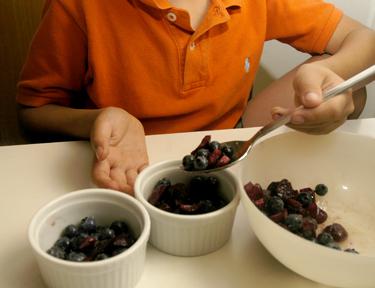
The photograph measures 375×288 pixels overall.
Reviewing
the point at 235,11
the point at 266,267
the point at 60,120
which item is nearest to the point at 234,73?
the point at 235,11

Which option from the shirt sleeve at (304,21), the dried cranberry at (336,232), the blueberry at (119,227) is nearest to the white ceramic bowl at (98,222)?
the blueberry at (119,227)

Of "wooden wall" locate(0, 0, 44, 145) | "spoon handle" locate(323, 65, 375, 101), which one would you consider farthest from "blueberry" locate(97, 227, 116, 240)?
"wooden wall" locate(0, 0, 44, 145)

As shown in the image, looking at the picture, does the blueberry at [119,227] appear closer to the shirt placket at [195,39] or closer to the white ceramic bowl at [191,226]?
the white ceramic bowl at [191,226]

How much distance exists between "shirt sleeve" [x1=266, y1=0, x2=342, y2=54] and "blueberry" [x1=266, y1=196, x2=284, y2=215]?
0.58 meters

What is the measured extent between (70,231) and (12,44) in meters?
1.11

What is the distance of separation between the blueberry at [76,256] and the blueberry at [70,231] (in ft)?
0.12

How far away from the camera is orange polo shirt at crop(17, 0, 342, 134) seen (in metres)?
0.85

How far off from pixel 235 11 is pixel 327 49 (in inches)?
10.5

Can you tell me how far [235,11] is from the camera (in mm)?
920

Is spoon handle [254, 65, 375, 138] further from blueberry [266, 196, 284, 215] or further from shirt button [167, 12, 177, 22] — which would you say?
shirt button [167, 12, 177, 22]

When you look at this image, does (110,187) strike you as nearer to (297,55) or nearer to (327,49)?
(327,49)

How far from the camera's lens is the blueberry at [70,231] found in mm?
530

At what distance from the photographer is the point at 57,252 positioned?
50cm

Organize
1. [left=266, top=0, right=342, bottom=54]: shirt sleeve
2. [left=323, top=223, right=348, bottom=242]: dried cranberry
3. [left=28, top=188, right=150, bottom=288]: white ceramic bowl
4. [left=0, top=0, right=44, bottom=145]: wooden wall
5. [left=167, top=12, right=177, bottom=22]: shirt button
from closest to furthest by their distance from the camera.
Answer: [left=28, top=188, right=150, bottom=288]: white ceramic bowl → [left=323, top=223, right=348, bottom=242]: dried cranberry → [left=167, top=12, right=177, bottom=22]: shirt button → [left=266, top=0, right=342, bottom=54]: shirt sleeve → [left=0, top=0, right=44, bottom=145]: wooden wall
